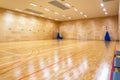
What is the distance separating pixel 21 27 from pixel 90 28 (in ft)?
36.1

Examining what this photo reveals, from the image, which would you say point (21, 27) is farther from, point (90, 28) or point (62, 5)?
point (90, 28)

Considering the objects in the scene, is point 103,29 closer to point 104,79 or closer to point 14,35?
point 14,35

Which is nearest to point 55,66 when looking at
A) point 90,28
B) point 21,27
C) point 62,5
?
point 62,5

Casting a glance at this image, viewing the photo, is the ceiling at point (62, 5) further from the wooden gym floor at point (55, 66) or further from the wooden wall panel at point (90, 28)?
the wooden gym floor at point (55, 66)

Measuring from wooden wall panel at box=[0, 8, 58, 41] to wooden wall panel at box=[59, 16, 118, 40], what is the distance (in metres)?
3.78

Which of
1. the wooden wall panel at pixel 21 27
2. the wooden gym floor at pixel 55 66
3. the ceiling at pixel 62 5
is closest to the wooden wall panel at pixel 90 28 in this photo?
the wooden wall panel at pixel 21 27

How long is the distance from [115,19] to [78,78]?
15920mm

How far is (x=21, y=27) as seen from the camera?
13.8m

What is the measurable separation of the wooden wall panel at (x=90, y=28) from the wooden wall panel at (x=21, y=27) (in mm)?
3781

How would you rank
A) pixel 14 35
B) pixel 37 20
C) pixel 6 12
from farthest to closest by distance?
1. pixel 37 20
2. pixel 14 35
3. pixel 6 12

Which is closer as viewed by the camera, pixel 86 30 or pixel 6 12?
pixel 6 12

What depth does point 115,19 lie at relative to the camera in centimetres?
1559

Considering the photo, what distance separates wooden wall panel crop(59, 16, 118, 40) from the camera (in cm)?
1579

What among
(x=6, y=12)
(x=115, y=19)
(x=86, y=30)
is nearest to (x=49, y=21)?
(x=86, y=30)
